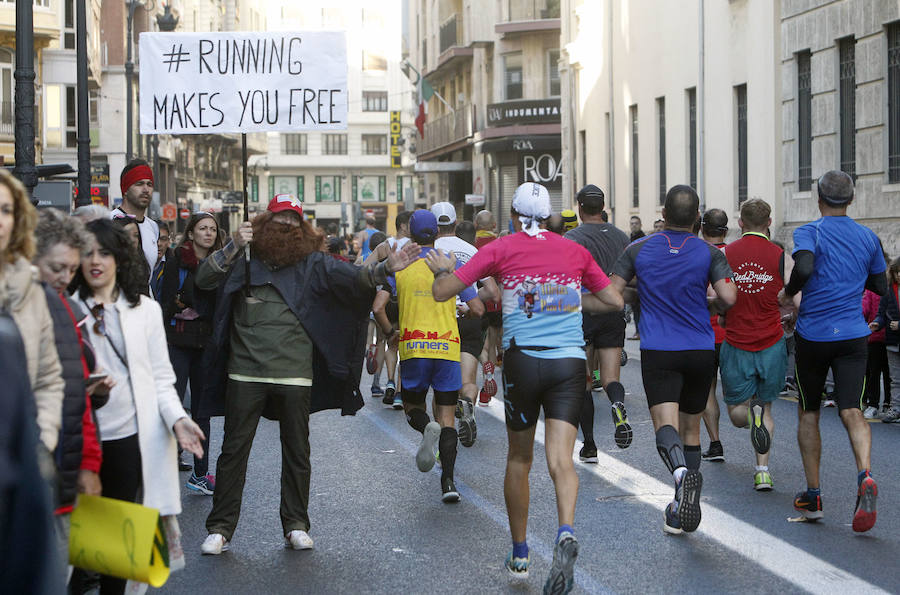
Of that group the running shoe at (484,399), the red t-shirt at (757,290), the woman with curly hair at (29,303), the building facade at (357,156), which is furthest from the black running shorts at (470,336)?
the building facade at (357,156)

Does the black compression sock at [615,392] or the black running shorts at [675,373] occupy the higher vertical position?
the black running shorts at [675,373]

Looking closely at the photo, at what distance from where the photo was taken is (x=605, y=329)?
10.2m

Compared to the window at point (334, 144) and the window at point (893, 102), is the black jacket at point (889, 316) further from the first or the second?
the window at point (334, 144)

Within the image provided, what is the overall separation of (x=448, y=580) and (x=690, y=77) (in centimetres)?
2075

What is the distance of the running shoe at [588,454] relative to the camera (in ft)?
32.2

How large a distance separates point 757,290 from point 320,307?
3121mm

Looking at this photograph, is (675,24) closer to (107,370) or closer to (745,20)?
(745,20)

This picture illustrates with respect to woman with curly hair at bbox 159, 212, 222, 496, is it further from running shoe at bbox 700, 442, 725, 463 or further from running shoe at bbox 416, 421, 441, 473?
running shoe at bbox 700, 442, 725, 463

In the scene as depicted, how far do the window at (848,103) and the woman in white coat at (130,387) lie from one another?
15.2 meters

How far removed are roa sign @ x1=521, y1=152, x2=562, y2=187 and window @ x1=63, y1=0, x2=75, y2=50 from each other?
51.0 ft

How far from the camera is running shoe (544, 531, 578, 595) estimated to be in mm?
5723

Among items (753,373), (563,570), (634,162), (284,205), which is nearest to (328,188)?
(634,162)

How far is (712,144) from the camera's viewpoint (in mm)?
25016

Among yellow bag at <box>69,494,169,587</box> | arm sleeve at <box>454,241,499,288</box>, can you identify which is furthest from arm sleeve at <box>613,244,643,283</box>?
yellow bag at <box>69,494,169,587</box>
